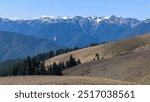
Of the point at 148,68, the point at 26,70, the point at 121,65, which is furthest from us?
the point at 26,70

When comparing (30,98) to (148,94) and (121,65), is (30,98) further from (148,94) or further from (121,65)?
(121,65)

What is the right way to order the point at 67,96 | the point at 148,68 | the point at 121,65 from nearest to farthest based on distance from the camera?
the point at 67,96 → the point at 148,68 → the point at 121,65

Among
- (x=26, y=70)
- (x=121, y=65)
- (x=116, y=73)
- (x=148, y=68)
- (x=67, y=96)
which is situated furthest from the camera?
(x=26, y=70)

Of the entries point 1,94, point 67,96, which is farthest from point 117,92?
point 1,94

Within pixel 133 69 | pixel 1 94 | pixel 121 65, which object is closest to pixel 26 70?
pixel 121 65

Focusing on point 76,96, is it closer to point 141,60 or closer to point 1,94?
point 1,94

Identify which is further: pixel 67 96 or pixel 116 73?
pixel 116 73

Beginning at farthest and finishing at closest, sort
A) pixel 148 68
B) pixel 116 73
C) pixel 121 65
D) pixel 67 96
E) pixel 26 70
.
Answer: pixel 26 70
pixel 121 65
pixel 116 73
pixel 148 68
pixel 67 96

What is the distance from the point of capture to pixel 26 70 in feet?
578

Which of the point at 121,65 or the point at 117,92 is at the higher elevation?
the point at 121,65

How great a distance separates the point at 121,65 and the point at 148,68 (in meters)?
15.8

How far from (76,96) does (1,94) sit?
4468mm

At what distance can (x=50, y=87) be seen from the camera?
23.4 m

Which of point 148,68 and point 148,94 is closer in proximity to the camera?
point 148,94
